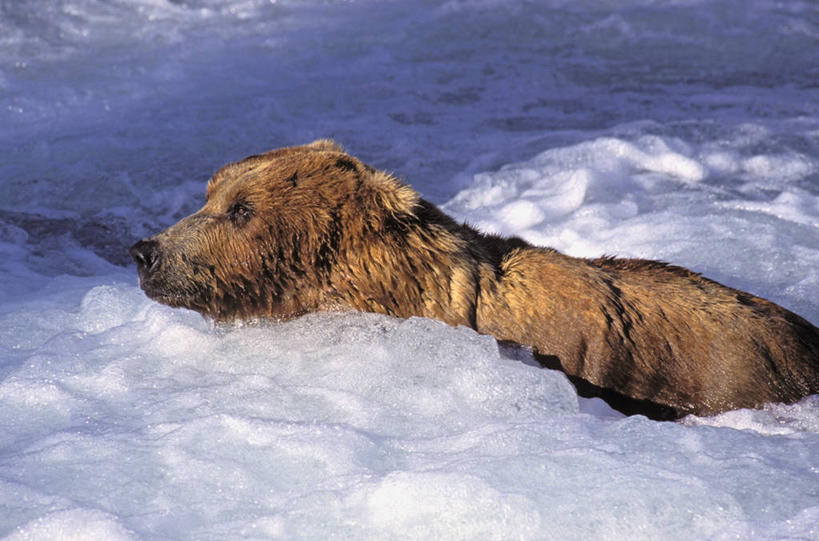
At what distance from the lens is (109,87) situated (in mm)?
10273

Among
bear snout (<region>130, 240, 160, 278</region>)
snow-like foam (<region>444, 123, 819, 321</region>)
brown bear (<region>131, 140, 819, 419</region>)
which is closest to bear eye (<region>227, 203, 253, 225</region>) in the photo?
brown bear (<region>131, 140, 819, 419</region>)

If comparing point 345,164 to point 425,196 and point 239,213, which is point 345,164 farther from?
point 425,196

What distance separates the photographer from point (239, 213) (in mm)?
4031

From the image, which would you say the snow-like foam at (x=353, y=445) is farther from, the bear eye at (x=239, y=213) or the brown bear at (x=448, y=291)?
the bear eye at (x=239, y=213)

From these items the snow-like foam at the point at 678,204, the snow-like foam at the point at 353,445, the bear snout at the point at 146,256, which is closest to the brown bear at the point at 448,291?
the bear snout at the point at 146,256

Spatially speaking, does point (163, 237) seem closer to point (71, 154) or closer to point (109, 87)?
point (71, 154)

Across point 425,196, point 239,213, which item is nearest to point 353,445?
point 239,213

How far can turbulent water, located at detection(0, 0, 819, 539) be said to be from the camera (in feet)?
10.1

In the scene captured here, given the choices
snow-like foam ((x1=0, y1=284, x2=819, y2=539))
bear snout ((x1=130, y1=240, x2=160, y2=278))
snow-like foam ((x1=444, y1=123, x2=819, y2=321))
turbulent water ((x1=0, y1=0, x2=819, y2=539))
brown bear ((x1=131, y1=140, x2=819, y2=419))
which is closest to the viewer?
snow-like foam ((x1=0, y1=284, x2=819, y2=539))

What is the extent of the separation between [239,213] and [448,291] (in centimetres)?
94

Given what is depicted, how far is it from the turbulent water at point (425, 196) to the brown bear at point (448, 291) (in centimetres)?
12

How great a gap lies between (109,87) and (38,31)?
235 cm

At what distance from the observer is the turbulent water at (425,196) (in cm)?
309

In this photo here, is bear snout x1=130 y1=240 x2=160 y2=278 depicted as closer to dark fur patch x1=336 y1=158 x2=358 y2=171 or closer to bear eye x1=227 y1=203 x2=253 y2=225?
bear eye x1=227 y1=203 x2=253 y2=225
